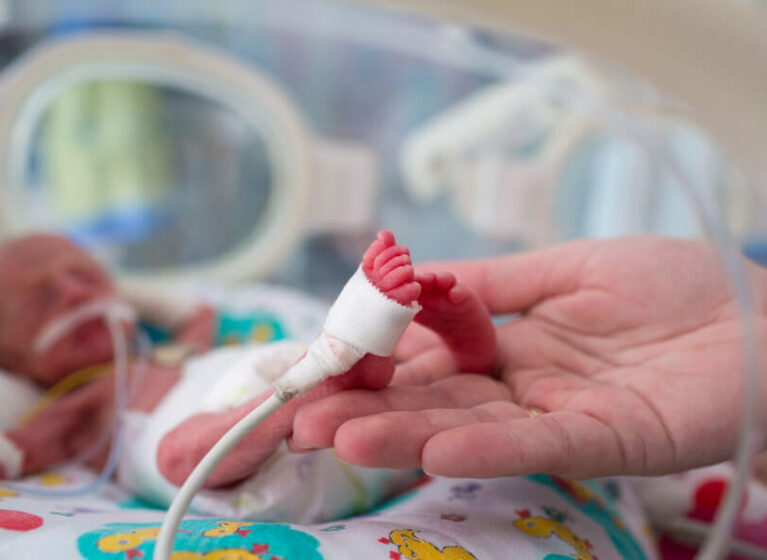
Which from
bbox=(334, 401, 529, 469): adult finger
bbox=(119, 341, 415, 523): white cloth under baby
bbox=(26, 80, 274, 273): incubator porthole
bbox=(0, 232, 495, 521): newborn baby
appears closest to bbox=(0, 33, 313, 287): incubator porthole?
bbox=(26, 80, 274, 273): incubator porthole

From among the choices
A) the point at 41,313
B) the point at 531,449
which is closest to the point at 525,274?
the point at 531,449

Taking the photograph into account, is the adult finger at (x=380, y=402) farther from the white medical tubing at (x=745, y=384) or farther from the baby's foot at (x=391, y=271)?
the white medical tubing at (x=745, y=384)

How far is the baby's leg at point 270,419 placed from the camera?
467 mm

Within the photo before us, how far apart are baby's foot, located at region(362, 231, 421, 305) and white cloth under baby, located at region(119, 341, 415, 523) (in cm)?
24

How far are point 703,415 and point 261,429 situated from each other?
36cm

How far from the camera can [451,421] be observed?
52 centimetres

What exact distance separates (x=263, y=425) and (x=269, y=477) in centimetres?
11

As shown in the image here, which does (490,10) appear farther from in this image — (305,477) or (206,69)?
(206,69)

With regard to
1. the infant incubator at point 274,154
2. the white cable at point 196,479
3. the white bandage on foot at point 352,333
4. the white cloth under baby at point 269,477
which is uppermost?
the infant incubator at point 274,154

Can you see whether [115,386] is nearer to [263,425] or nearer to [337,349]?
[263,425]

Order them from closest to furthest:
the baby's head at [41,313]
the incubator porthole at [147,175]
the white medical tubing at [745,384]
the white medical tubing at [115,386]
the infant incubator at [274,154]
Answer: the white medical tubing at [745,384] → the white medical tubing at [115,386] → the baby's head at [41,313] → the infant incubator at [274,154] → the incubator porthole at [147,175]

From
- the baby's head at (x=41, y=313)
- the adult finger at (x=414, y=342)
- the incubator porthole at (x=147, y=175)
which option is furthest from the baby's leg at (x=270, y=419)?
the incubator porthole at (x=147, y=175)

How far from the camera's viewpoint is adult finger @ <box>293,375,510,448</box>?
49 centimetres

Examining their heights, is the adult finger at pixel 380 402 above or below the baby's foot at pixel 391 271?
below
